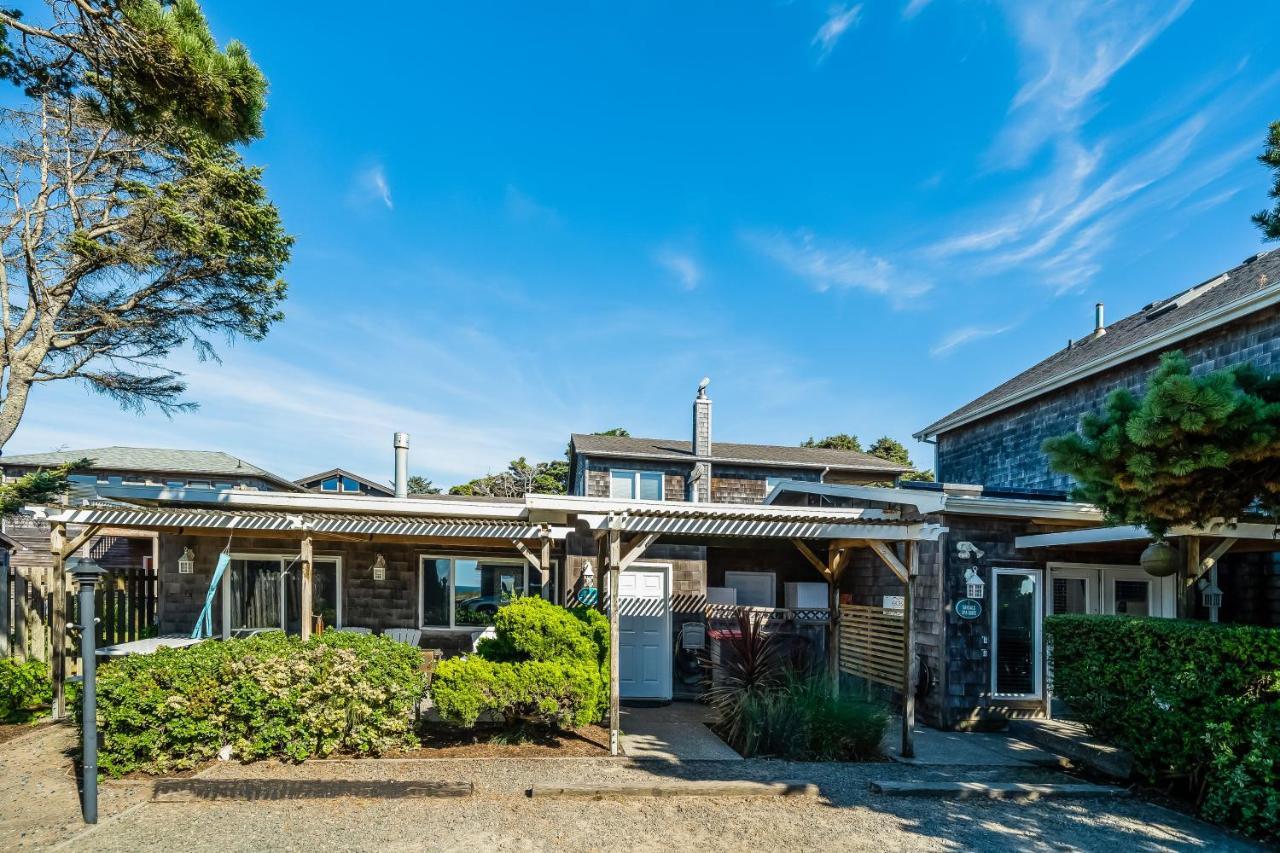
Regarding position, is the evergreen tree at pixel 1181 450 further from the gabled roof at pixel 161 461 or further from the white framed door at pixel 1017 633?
the gabled roof at pixel 161 461

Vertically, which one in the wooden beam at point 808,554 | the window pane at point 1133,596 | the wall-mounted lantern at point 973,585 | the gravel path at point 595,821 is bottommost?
the gravel path at point 595,821

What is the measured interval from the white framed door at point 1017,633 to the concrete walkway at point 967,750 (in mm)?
747

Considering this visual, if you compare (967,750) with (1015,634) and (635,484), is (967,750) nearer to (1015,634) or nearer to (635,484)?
(1015,634)

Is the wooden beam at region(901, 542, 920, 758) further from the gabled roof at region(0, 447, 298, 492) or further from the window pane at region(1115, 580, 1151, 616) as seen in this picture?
the gabled roof at region(0, 447, 298, 492)

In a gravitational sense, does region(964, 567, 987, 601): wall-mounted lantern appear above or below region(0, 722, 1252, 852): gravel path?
above

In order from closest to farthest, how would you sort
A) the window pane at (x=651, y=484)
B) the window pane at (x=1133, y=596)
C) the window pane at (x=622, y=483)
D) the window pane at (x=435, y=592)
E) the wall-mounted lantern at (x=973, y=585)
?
1. the wall-mounted lantern at (x=973, y=585)
2. the window pane at (x=1133, y=596)
3. the window pane at (x=435, y=592)
4. the window pane at (x=622, y=483)
5. the window pane at (x=651, y=484)

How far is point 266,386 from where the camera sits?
15.4 meters

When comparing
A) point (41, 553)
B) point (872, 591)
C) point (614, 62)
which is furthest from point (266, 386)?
point (872, 591)

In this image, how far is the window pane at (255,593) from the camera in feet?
36.9

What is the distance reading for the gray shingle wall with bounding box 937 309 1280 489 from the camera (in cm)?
924

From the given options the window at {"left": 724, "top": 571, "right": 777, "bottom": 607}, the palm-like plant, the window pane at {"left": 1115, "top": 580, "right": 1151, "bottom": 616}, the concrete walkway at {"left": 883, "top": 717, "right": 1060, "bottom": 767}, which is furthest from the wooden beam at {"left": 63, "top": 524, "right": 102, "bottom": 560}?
the window pane at {"left": 1115, "top": 580, "right": 1151, "bottom": 616}

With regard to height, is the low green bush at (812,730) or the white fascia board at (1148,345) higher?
the white fascia board at (1148,345)

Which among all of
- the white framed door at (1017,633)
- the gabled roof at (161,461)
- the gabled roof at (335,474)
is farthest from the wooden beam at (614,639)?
the gabled roof at (161,461)

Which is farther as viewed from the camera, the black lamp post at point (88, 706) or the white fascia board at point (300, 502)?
the white fascia board at point (300, 502)
